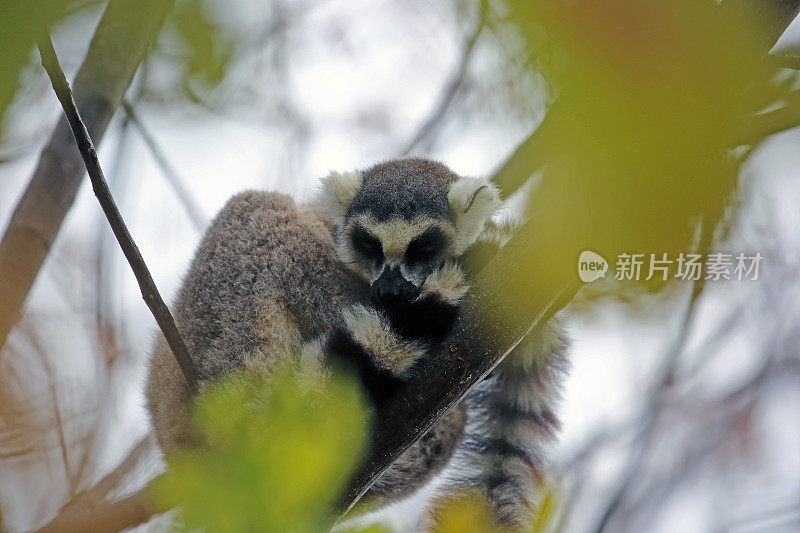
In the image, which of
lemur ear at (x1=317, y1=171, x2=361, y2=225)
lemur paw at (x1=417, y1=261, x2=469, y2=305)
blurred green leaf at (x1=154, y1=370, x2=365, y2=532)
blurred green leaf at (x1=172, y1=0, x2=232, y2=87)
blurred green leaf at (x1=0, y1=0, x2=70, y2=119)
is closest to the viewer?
blurred green leaf at (x1=0, y1=0, x2=70, y2=119)

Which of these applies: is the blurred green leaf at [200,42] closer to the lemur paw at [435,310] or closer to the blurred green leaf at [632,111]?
the blurred green leaf at [632,111]

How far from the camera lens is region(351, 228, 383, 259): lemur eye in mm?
4496

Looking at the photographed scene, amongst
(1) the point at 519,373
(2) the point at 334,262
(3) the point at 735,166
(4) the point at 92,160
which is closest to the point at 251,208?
(2) the point at 334,262

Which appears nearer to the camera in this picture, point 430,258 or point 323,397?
point 323,397

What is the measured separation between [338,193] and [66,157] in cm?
184

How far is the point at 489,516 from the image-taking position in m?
4.38

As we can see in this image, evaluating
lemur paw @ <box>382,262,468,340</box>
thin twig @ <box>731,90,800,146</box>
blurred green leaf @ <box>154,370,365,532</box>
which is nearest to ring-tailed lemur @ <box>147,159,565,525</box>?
lemur paw @ <box>382,262,468,340</box>

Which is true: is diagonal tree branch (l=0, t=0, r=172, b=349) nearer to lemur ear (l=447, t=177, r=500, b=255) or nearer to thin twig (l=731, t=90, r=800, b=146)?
lemur ear (l=447, t=177, r=500, b=255)

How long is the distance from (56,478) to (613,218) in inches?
167

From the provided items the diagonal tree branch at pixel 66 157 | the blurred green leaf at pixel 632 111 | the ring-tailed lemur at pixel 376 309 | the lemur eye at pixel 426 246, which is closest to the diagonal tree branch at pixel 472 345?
the ring-tailed lemur at pixel 376 309

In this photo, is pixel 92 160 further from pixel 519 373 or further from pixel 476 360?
pixel 519 373

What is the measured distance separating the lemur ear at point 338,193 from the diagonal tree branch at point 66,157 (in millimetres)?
1476

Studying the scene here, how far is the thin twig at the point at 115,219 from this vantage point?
2669 mm

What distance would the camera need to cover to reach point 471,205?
471 cm
